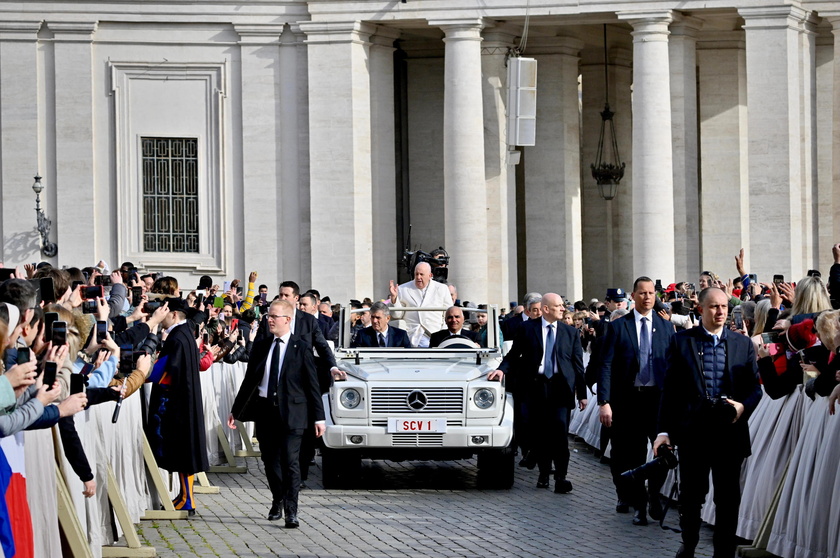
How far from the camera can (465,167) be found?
1313 inches

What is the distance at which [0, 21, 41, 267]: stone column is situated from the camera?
33.6m

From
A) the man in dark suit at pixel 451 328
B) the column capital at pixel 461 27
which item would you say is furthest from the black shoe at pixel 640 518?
the column capital at pixel 461 27

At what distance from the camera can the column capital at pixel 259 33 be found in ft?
112

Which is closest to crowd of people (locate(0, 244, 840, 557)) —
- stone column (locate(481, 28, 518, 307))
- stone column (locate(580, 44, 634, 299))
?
stone column (locate(481, 28, 518, 307))

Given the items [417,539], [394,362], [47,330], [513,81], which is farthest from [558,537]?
[513,81]

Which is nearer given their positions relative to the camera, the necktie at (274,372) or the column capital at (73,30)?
the necktie at (274,372)

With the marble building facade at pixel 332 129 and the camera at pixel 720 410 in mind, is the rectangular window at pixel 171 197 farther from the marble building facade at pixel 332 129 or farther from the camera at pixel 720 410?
the camera at pixel 720 410

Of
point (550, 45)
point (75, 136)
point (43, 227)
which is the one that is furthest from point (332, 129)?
point (550, 45)

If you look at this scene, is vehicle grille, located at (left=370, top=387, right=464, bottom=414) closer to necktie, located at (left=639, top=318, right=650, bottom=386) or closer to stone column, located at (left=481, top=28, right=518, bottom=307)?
necktie, located at (left=639, top=318, right=650, bottom=386)

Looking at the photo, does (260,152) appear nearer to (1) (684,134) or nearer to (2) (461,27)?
(2) (461,27)

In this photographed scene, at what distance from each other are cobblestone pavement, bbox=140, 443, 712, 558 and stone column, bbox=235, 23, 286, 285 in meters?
16.8

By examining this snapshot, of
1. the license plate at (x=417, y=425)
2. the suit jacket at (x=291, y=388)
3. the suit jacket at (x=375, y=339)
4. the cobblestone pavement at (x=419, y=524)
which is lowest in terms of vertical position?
the cobblestone pavement at (x=419, y=524)

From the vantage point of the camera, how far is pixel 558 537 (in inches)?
520

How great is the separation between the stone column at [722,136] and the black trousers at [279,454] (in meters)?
23.8
